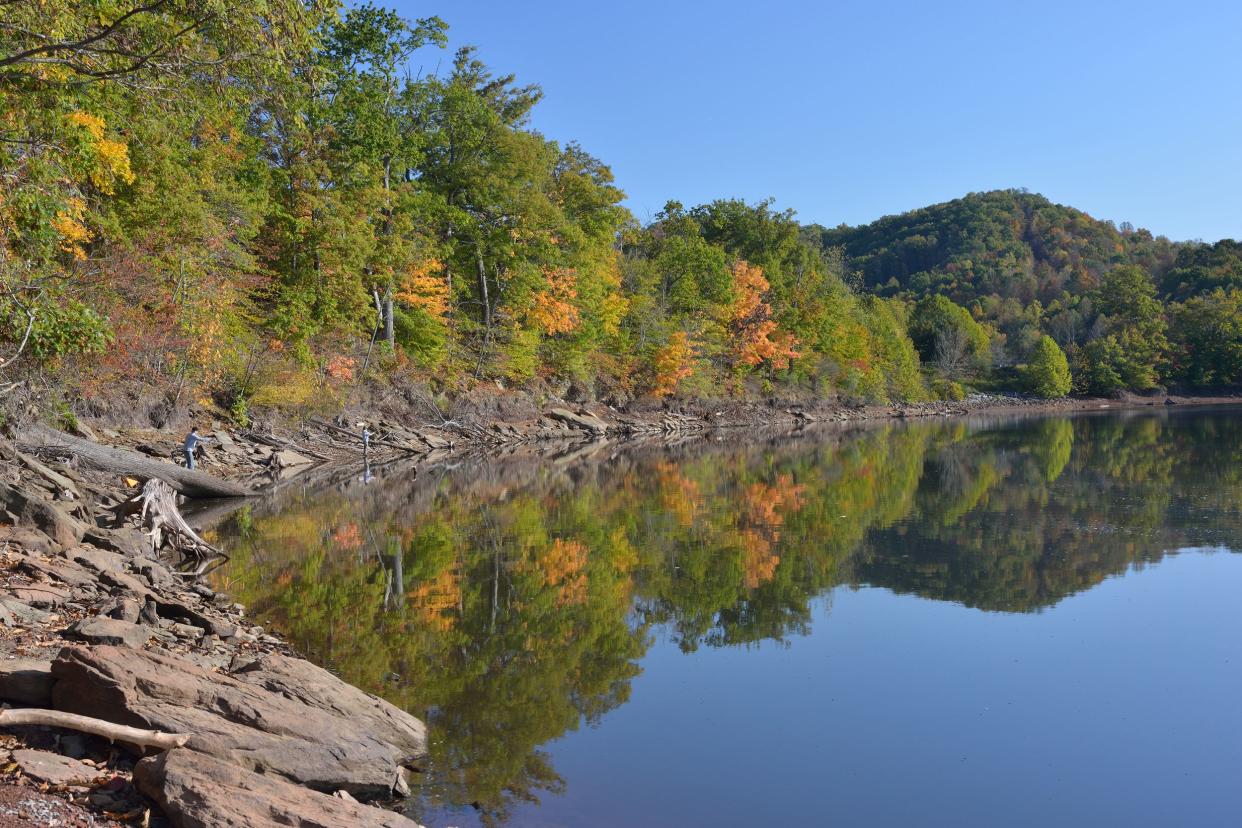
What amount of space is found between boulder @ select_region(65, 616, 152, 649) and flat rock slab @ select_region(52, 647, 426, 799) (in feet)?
3.06

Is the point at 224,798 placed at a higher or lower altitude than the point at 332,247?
lower

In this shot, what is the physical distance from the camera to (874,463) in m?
34.0

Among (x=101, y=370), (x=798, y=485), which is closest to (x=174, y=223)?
(x=101, y=370)

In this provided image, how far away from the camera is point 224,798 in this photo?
509 centimetres

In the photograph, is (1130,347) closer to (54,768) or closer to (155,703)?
(155,703)

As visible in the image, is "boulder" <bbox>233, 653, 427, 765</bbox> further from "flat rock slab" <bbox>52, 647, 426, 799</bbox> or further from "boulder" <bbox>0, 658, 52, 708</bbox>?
"boulder" <bbox>0, 658, 52, 708</bbox>

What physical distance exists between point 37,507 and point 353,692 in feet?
20.5

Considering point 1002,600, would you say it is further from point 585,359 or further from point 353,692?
point 585,359

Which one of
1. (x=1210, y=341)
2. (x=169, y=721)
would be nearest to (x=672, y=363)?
(x=169, y=721)

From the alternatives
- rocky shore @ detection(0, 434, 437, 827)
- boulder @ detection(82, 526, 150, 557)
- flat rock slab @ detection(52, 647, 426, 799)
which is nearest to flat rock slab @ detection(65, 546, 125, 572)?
rocky shore @ detection(0, 434, 437, 827)

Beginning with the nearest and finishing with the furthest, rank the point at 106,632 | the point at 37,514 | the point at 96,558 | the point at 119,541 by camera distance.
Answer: the point at 106,632 → the point at 96,558 → the point at 37,514 → the point at 119,541

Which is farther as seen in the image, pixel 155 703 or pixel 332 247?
pixel 332 247

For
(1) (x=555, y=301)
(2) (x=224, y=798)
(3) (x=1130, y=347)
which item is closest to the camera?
(2) (x=224, y=798)

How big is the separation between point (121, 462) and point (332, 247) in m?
17.5
